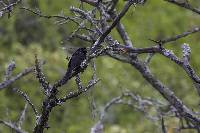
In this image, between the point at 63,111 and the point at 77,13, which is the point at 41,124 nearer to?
the point at 77,13

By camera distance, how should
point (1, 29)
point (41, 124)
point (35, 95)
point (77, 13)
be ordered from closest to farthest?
point (41, 124) → point (77, 13) → point (35, 95) → point (1, 29)

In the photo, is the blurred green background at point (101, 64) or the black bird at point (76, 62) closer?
the black bird at point (76, 62)

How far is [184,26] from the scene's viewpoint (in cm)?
1084

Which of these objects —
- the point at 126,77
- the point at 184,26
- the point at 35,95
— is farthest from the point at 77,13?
the point at 184,26

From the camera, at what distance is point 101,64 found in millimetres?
9523

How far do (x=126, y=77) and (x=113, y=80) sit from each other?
24cm

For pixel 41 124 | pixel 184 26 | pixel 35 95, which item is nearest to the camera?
pixel 41 124

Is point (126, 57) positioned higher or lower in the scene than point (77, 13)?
lower

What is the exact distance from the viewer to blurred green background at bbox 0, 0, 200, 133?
8.20 metres

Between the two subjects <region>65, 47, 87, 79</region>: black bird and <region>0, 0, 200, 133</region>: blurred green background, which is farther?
<region>0, 0, 200, 133</region>: blurred green background

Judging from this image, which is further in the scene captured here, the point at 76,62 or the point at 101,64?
the point at 101,64

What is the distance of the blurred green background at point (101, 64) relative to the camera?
26.9 feet

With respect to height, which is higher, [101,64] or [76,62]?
[76,62]

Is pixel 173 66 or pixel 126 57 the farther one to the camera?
pixel 173 66
